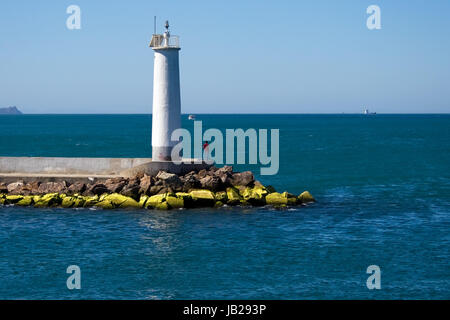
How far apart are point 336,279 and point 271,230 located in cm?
785

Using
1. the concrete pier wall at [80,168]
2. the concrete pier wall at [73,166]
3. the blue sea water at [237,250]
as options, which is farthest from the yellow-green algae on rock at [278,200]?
the concrete pier wall at [73,166]

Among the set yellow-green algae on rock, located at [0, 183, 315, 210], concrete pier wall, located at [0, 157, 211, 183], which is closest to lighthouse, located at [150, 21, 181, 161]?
concrete pier wall, located at [0, 157, 211, 183]

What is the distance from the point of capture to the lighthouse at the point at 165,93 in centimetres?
4012

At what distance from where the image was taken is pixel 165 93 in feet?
132

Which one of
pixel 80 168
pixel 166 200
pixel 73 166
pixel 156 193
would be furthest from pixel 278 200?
pixel 73 166

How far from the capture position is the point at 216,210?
3712cm

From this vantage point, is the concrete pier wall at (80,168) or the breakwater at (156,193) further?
the concrete pier wall at (80,168)

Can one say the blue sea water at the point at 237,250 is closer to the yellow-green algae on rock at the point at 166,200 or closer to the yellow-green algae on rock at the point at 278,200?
the yellow-green algae on rock at the point at 166,200

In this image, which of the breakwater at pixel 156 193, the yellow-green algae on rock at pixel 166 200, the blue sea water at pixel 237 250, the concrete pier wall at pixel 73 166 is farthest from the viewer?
the concrete pier wall at pixel 73 166

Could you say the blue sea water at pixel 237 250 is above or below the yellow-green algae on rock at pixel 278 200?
below

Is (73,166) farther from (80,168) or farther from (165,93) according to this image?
(165,93)
